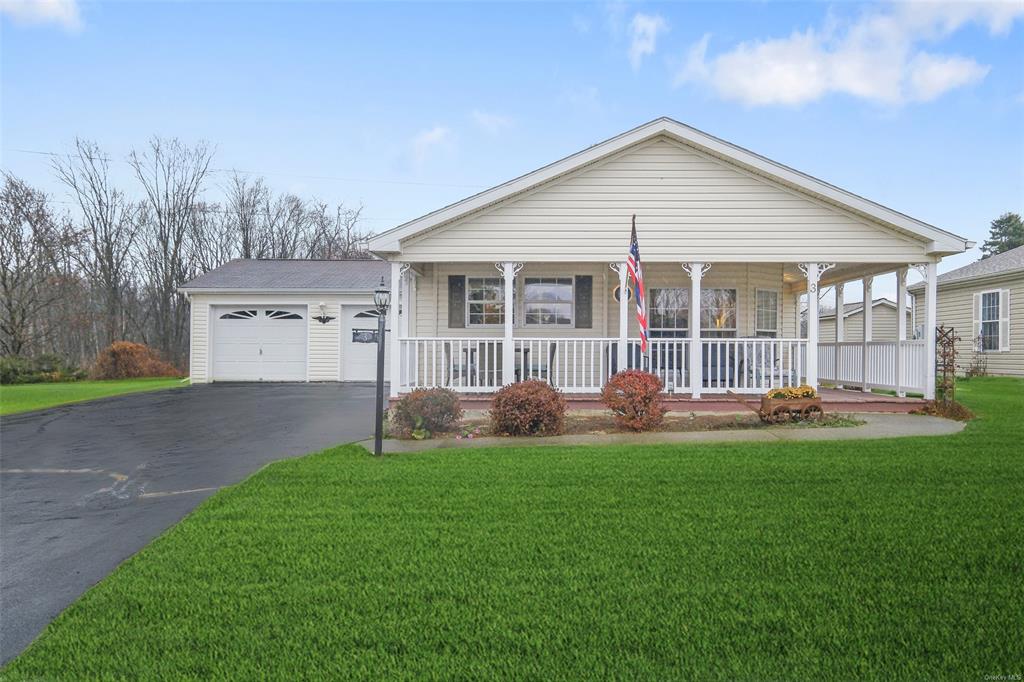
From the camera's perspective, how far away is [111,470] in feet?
22.7

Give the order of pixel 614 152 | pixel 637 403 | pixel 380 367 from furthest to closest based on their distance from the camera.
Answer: pixel 614 152, pixel 637 403, pixel 380 367

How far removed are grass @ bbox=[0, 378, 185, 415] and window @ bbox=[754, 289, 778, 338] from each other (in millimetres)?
15041

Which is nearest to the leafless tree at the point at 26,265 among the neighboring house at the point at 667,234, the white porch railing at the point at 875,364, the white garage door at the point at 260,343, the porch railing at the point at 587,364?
the white garage door at the point at 260,343

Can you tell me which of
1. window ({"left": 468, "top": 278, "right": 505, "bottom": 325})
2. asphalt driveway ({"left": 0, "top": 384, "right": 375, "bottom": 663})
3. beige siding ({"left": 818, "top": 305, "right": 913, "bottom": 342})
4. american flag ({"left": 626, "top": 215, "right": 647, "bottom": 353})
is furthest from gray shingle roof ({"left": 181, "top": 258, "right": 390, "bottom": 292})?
beige siding ({"left": 818, "top": 305, "right": 913, "bottom": 342})

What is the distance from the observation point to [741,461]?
20.8 ft

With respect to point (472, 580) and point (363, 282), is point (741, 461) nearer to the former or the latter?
point (472, 580)

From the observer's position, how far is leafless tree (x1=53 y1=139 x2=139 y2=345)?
28594 mm

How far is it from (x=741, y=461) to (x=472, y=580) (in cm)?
390

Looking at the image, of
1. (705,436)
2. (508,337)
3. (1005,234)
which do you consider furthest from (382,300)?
(1005,234)

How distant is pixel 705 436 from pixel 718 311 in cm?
535

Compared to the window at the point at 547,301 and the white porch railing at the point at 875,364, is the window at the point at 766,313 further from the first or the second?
the window at the point at 547,301

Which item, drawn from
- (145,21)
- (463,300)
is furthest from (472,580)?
(145,21)

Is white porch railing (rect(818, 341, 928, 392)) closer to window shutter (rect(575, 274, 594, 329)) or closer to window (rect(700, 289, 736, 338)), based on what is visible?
window (rect(700, 289, 736, 338))

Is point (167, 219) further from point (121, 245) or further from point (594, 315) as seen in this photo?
point (594, 315)
